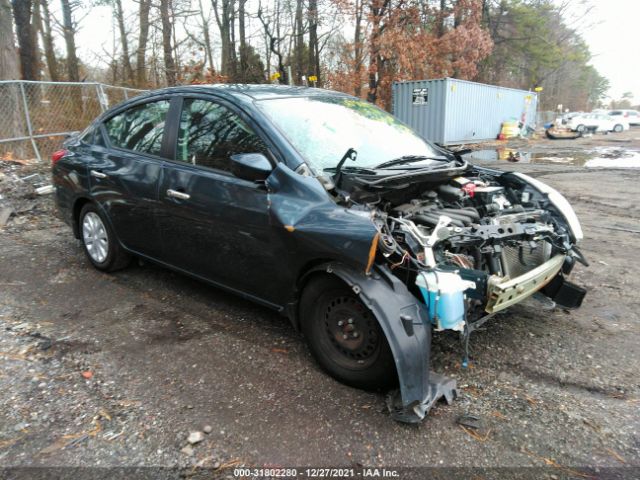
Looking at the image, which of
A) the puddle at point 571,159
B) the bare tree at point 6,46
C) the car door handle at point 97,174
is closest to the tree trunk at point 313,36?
the puddle at point 571,159

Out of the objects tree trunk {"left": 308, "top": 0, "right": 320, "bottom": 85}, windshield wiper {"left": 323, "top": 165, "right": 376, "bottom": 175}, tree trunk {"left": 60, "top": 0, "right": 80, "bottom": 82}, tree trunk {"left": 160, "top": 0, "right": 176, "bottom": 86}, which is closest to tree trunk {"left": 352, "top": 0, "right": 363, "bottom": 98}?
tree trunk {"left": 308, "top": 0, "right": 320, "bottom": 85}

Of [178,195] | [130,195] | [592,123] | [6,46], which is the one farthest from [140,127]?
[592,123]

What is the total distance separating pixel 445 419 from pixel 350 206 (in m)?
1.34

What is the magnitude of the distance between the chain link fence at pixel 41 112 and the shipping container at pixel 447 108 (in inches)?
456

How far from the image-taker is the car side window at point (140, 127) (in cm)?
404

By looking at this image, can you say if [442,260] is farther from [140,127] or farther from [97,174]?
[97,174]

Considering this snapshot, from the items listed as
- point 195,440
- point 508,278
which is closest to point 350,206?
point 508,278

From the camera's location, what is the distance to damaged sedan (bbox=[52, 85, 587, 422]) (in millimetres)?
2719

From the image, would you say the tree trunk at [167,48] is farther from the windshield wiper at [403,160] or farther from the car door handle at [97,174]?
the windshield wiper at [403,160]

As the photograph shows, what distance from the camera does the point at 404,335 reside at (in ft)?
8.41

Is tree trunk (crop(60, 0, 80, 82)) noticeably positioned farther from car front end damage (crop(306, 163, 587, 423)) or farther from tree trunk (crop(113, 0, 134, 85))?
car front end damage (crop(306, 163, 587, 423))

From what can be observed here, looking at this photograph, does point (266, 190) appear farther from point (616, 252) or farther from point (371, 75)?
point (371, 75)

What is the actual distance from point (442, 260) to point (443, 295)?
0.30m

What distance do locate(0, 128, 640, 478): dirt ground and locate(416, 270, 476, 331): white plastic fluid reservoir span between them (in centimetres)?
53
